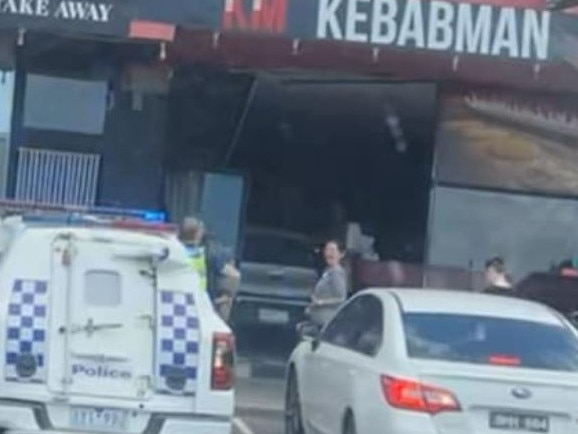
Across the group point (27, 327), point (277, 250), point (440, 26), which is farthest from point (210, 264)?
point (27, 327)

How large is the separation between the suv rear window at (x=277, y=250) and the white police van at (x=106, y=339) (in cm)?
1069

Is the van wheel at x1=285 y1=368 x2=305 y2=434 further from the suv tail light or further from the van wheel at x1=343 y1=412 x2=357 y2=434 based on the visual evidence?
the suv tail light

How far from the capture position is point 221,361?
14102 mm

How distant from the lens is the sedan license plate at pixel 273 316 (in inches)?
952

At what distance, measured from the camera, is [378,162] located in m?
25.7

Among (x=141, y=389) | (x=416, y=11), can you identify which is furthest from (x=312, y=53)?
(x=141, y=389)

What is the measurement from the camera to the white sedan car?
1415 centimetres

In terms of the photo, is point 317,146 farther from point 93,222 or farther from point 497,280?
point 93,222

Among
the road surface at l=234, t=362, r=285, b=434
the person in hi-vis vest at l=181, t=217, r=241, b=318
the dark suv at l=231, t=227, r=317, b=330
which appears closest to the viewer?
the road surface at l=234, t=362, r=285, b=434

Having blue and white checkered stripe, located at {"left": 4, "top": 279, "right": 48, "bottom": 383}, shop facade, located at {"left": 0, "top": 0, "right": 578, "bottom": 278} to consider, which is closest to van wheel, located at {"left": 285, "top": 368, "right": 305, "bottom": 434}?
blue and white checkered stripe, located at {"left": 4, "top": 279, "right": 48, "bottom": 383}

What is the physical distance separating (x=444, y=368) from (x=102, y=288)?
7.46ft

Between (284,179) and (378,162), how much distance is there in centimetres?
112

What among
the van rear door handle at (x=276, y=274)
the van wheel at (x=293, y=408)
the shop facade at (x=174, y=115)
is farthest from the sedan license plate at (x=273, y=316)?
the van wheel at (x=293, y=408)

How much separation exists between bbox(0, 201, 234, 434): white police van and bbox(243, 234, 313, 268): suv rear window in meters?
10.7
